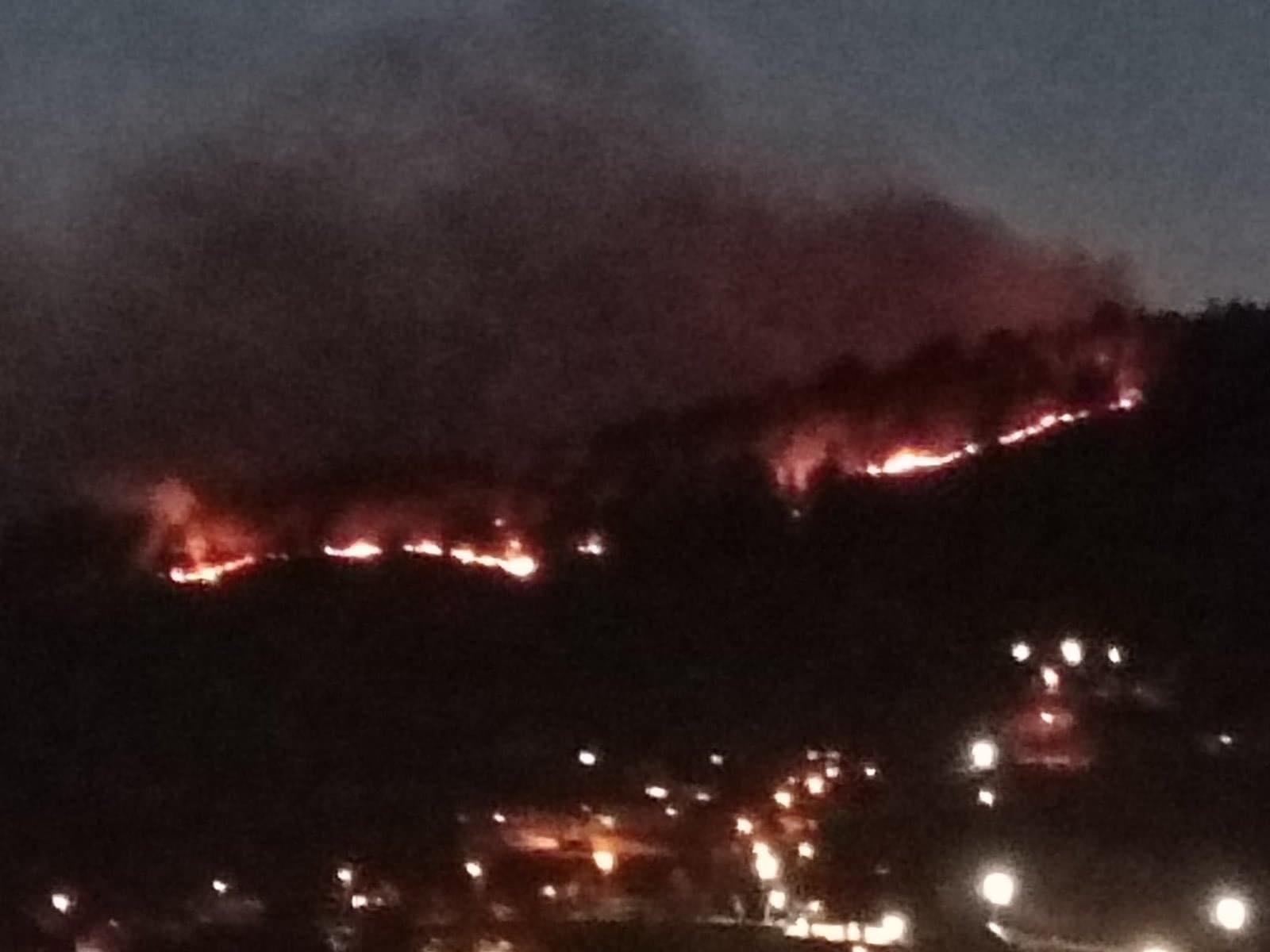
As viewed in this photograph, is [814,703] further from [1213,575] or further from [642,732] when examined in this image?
[1213,575]

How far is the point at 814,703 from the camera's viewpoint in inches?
629

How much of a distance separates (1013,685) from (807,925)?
1.94 m

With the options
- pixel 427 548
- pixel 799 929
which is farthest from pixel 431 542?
pixel 799 929

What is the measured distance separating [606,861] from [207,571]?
3.09 metres

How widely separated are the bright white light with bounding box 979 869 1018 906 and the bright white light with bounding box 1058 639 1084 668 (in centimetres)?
206

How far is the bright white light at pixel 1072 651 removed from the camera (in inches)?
588

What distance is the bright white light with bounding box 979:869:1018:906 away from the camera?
42.9 feet

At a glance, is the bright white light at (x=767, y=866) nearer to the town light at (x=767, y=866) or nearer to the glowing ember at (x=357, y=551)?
the town light at (x=767, y=866)

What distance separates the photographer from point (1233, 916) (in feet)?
39.9

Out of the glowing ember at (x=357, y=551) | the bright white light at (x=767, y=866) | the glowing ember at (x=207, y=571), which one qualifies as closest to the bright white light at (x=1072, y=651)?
the bright white light at (x=767, y=866)

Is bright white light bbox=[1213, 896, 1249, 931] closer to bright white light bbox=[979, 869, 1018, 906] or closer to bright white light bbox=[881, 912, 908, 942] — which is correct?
bright white light bbox=[979, 869, 1018, 906]

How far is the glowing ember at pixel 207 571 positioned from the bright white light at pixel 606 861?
9.27 ft

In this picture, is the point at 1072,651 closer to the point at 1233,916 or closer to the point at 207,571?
the point at 1233,916

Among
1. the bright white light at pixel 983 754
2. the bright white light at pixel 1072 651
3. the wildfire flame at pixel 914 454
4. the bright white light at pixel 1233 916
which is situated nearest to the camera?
the bright white light at pixel 1233 916
